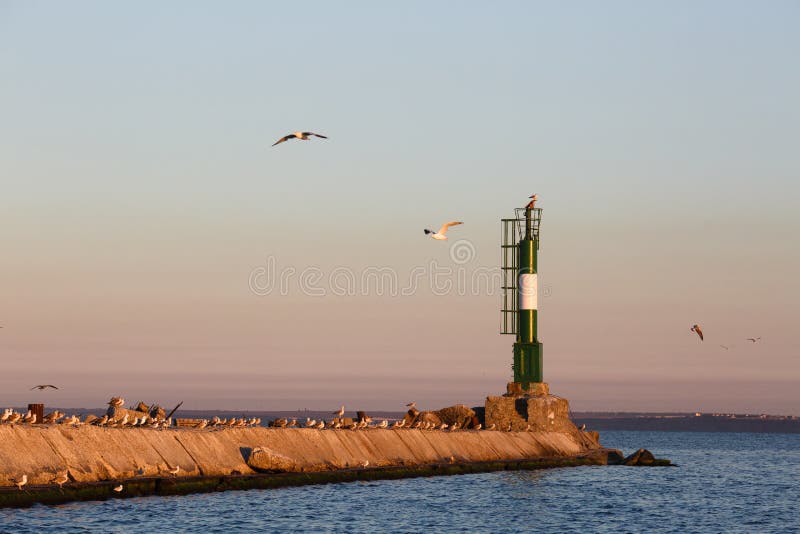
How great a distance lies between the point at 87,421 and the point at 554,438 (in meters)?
43.8

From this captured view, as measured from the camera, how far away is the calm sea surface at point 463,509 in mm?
40594

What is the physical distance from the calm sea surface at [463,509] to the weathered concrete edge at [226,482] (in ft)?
1.28

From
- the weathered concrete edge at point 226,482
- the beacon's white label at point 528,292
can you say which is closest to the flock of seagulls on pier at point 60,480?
the weathered concrete edge at point 226,482

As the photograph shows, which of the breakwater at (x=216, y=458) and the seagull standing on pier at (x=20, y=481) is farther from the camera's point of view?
the breakwater at (x=216, y=458)

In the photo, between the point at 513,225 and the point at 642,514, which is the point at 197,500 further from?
the point at 513,225

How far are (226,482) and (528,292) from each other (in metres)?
42.3

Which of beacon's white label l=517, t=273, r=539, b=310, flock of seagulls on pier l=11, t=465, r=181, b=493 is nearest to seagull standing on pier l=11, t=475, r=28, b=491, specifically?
flock of seagulls on pier l=11, t=465, r=181, b=493

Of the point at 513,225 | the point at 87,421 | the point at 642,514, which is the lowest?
the point at 642,514

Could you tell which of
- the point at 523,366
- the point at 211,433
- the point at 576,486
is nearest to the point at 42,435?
the point at 211,433

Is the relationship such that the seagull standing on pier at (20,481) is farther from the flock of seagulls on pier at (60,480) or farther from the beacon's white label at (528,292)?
the beacon's white label at (528,292)

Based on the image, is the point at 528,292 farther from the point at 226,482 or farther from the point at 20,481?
the point at 20,481

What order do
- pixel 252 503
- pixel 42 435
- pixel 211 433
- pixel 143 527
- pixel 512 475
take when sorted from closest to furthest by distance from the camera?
pixel 143 527 < pixel 42 435 < pixel 252 503 < pixel 211 433 < pixel 512 475

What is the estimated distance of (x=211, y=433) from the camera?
2146 inches

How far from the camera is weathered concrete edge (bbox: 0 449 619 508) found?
4028 centimetres
